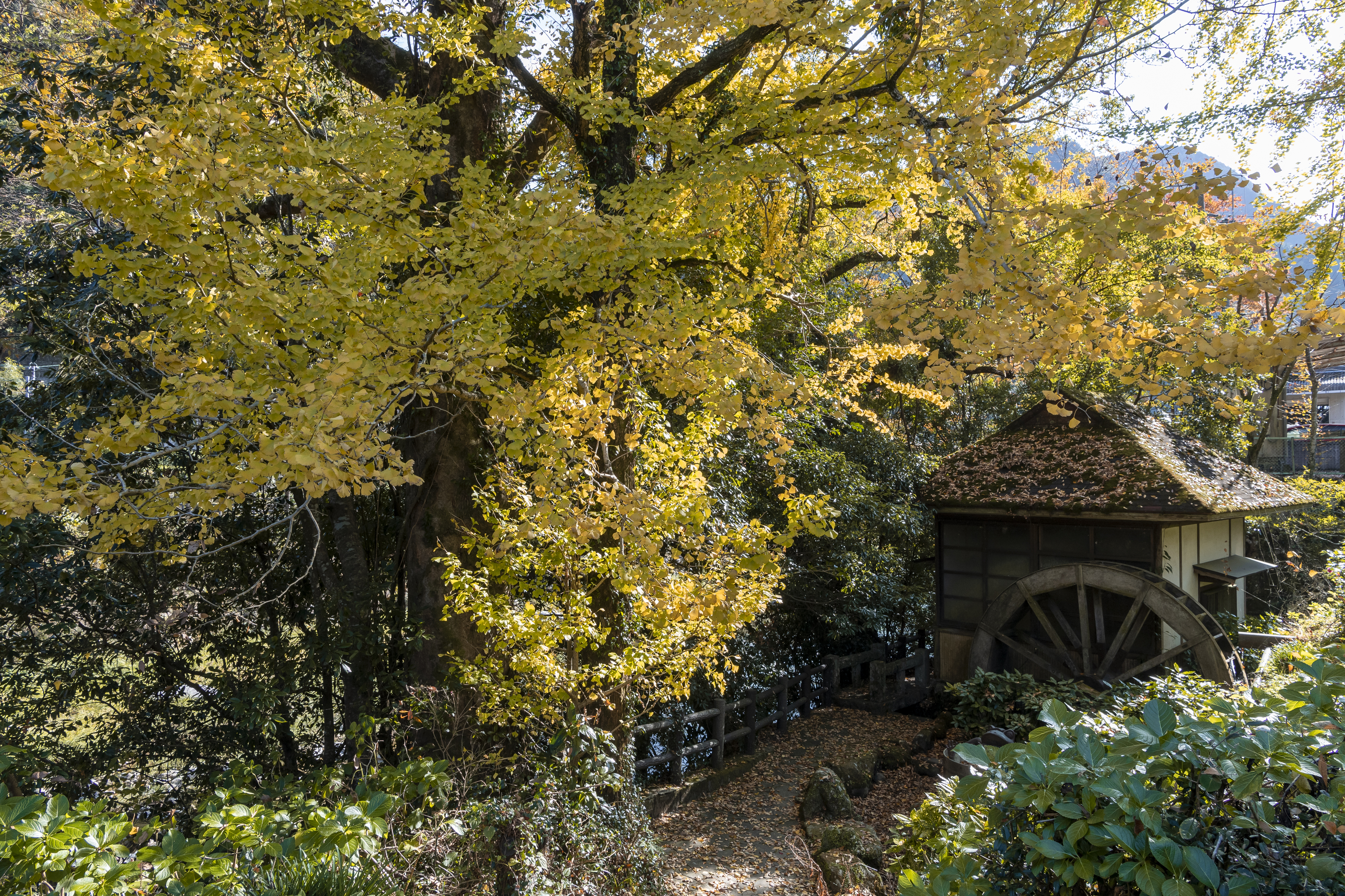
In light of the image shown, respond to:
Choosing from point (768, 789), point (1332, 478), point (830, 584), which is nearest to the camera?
point (768, 789)

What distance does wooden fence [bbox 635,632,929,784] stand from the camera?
7.88 meters

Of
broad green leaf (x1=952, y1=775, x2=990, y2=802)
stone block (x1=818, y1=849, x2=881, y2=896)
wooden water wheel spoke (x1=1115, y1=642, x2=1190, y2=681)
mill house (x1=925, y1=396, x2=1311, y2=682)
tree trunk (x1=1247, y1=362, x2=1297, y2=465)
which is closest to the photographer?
broad green leaf (x1=952, y1=775, x2=990, y2=802)

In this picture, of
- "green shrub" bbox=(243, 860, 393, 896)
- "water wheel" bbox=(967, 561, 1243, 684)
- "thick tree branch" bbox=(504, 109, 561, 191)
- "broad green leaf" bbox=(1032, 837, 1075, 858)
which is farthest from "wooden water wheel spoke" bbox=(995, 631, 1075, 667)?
"green shrub" bbox=(243, 860, 393, 896)

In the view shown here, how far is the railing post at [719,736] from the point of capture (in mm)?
8312

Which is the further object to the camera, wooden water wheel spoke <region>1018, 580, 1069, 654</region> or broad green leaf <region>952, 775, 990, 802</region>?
wooden water wheel spoke <region>1018, 580, 1069, 654</region>

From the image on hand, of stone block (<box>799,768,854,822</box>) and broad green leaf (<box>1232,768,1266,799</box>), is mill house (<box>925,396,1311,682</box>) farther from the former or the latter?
broad green leaf (<box>1232,768,1266,799</box>)

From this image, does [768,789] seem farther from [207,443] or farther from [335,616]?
[207,443]

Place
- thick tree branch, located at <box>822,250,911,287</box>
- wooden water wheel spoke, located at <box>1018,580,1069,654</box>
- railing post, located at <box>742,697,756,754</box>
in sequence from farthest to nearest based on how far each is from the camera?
thick tree branch, located at <box>822,250,911,287</box> < wooden water wheel spoke, located at <box>1018,580,1069,654</box> < railing post, located at <box>742,697,756,754</box>

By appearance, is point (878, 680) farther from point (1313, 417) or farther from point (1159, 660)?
point (1313, 417)

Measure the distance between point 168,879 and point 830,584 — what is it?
9196 millimetres

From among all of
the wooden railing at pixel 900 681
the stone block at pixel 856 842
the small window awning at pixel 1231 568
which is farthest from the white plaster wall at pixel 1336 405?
the stone block at pixel 856 842

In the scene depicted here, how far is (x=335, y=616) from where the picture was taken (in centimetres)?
628

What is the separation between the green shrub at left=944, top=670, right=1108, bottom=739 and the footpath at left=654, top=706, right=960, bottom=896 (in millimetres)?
714

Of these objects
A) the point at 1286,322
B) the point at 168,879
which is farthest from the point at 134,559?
the point at 1286,322
